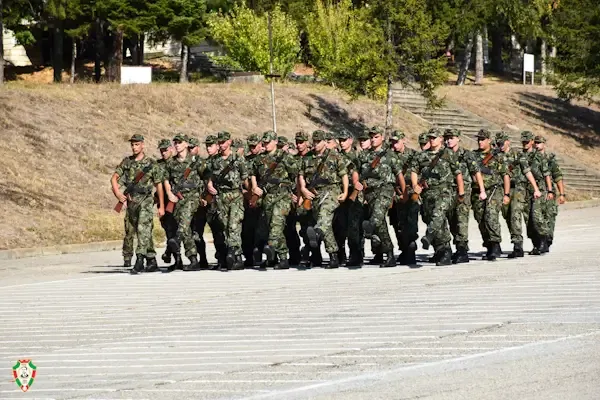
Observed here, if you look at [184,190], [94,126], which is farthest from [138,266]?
[94,126]

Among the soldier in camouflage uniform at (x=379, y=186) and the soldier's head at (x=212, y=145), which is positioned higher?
the soldier's head at (x=212, y=145)

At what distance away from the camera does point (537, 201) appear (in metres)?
22.8

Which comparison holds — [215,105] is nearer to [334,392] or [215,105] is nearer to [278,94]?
[278,94]

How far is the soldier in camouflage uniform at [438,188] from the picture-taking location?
69.4 feet

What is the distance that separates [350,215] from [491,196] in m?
2.19

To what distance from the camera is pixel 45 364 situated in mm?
12547

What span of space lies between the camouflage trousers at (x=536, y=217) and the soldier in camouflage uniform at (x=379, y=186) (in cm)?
260

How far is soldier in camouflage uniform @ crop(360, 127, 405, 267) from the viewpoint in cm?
2111

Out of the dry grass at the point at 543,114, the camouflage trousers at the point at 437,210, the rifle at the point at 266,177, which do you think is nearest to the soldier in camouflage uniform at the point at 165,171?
the rifle at the point at 266,177

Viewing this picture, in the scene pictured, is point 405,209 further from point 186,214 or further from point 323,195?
point 186,214

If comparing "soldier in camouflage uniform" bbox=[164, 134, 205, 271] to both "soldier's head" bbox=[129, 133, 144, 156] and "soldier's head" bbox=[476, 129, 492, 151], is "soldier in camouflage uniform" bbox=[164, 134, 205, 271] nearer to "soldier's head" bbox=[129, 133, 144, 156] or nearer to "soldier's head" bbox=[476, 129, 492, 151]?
"soldier's head" bbox=[129, 133, 144, 156]

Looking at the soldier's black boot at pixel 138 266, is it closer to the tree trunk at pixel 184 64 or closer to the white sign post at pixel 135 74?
the white sign post at pixel 135 74

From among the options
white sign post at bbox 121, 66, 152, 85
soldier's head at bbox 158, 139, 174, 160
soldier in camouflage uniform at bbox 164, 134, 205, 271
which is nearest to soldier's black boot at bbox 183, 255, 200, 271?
soldier in camouflage uniform at bbox 164, 134, 205, 271

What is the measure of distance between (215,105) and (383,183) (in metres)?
24.7
